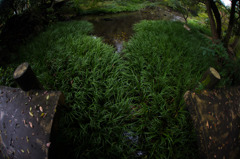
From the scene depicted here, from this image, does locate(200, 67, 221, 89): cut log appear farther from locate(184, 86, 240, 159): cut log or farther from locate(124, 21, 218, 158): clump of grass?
locate(124, 21, 218, 158): clump of grass

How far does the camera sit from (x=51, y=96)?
60.2 inches

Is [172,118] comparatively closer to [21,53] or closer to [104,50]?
[104,50]

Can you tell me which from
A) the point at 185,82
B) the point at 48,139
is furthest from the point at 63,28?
the point at 185,82

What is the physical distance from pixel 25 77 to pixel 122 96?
4.42 feet

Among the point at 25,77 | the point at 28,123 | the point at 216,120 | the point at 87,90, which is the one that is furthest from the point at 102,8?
the point at 216,120

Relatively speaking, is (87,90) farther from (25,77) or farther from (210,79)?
(210,79)

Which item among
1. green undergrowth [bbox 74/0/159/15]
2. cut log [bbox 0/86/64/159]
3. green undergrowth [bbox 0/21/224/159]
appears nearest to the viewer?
cut log [bbox 0/86/64/159]

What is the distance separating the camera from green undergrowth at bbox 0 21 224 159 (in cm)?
156

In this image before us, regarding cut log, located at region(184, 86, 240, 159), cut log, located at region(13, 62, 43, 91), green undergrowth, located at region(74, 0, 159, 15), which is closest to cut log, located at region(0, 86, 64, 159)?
cut log, located at region(13, 62, 43, 91)

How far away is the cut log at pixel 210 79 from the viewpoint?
61.6 inches

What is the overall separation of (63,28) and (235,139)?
186 inches

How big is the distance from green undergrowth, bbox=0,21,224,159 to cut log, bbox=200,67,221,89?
39 cm

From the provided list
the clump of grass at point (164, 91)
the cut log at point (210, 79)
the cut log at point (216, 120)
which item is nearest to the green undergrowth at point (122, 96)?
the clump of grass at point (164, 91)

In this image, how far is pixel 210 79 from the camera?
1.62m
